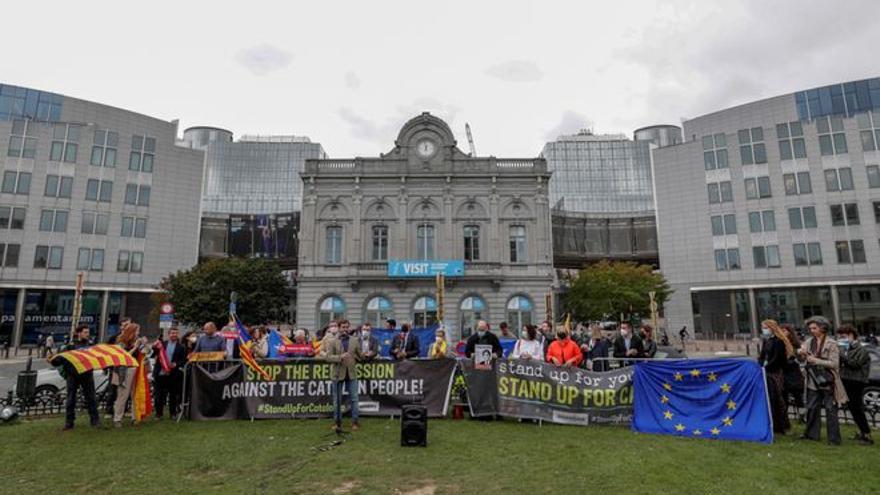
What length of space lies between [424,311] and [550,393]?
24.5m

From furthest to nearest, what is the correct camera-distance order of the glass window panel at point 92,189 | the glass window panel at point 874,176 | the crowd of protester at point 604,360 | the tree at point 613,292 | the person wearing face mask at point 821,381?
the glass window panel at point 92,189 < the glass window panel at point 874,176 < the tree at point 613,292 < the crowd of protester at point 604,360 < the person wearing face mask at point 821,381

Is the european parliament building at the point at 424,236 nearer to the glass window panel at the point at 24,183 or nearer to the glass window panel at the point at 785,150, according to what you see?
the glass window panel at the point at 785,150

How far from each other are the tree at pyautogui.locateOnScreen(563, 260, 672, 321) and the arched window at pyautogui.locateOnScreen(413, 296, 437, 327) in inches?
570

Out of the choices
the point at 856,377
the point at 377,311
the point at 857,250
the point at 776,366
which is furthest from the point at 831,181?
the point at 856,377

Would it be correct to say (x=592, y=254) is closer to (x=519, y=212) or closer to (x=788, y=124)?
(x=788, y=124)

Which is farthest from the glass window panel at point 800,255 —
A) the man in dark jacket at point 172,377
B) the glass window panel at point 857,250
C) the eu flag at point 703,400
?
the man in dark jacket at point 172,377

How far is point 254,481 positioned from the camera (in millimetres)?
6598

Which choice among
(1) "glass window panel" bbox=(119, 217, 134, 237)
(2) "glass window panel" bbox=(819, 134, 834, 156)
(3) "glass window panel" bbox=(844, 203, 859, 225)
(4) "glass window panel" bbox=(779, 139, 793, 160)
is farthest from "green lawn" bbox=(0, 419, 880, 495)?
(2) "glass window panel" bbox=(819, 134, 834, 156)

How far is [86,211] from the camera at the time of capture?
143ft

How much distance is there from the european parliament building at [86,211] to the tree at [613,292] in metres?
38.1

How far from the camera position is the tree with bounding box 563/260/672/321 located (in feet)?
132

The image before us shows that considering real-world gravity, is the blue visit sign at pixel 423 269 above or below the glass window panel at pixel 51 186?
below

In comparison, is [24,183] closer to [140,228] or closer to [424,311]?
[140,228]

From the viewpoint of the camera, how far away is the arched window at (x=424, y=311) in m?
34.5
